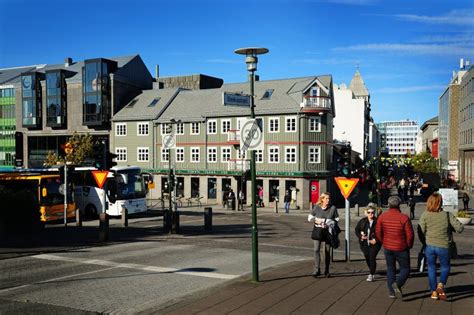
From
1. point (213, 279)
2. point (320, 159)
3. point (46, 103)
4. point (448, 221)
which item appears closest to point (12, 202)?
point (213, 279)

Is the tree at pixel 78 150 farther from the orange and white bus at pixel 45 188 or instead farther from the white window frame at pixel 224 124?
the orange and white bus at pixel 45 188

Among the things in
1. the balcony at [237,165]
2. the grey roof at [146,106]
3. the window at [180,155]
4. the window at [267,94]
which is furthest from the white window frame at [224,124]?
the grey roof at [146,106]

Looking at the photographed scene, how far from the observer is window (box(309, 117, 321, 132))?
42.8m

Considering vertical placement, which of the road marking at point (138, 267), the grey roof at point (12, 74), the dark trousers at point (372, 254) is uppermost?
the grey roof at point (12, 74)

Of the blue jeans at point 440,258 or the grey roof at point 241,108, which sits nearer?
the blue jeans at point 440,258

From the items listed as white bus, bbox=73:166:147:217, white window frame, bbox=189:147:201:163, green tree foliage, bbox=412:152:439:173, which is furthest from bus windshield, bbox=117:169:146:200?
green tree foliage, bbox=412:152:439:173

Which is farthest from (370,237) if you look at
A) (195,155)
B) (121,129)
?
(121,129)

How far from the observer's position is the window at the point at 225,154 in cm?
4619

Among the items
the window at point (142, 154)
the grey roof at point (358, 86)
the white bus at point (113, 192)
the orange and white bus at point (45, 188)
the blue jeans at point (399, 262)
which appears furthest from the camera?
the grey roof at point (358, 86)

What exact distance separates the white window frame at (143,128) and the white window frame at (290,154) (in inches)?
633

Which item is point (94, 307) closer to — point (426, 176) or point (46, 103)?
point (426, 176)

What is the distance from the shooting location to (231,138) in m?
45.5

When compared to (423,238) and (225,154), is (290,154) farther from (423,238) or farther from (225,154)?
(423,238)

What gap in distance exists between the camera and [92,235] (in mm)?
19406
